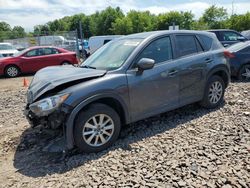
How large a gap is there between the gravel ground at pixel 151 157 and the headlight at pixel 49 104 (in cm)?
48

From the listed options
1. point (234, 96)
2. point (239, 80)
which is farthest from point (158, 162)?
point (239, 80)

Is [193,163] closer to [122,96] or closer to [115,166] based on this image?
[115,166]

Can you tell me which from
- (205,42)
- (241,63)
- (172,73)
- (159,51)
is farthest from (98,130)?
(241,63)

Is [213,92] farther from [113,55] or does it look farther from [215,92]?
[113,55]

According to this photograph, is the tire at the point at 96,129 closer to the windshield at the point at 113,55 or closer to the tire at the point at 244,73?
the windshield at the point at 113,55

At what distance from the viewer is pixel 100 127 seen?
409 centimetres

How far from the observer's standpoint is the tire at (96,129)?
3.88m

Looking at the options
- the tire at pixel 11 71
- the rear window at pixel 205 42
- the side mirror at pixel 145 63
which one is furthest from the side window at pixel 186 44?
the tire at pixel 11 71

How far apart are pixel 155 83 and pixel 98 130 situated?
1273mm

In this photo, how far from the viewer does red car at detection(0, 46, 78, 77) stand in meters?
13.1

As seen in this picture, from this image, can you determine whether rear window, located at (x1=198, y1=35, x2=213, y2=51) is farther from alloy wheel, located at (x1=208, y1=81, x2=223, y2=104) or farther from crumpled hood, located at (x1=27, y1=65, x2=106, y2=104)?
crumpled hood, located at (x1=27, y1=65, x2=106, y2=104)

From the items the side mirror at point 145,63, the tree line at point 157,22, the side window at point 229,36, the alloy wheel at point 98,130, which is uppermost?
the tree line at point 157,22

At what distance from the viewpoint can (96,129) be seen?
13.3ft

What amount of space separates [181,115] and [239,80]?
422cm
